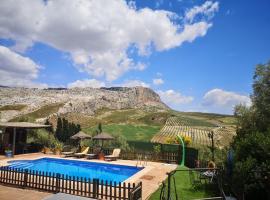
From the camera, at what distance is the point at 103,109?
530 ft

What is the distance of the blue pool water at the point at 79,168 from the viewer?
1823 centimetres

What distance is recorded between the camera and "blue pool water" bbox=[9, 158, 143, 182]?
18.2m

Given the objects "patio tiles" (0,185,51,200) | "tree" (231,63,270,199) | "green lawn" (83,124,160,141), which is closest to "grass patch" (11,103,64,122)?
"green lawn" (83,124,160,141)

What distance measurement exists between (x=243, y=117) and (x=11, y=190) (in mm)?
15887

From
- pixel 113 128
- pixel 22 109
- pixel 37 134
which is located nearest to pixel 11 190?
pixel 37 134


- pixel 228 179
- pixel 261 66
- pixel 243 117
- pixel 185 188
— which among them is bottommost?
pixel 185 188

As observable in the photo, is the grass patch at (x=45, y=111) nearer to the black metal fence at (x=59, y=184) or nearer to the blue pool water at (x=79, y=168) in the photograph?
the blue pool water at (x=79, y=168)

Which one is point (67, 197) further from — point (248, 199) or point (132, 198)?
point (248, 199)

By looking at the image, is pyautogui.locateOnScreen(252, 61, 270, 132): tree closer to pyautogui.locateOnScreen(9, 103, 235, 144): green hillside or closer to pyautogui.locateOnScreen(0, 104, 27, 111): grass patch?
pyautogui.locateOnScreen(9, 103, 235, 144): green hillside

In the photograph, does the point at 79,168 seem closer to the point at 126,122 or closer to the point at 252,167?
the point at 252,167

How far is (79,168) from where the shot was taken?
20062 mm

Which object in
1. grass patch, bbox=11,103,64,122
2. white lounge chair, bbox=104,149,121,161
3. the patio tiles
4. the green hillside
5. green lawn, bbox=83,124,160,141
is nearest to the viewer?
the patio tiles

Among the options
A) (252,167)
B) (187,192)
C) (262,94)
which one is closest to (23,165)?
(187,192)

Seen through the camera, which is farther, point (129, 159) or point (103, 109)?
point (103, 109)
